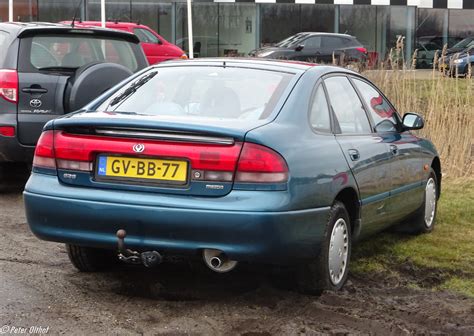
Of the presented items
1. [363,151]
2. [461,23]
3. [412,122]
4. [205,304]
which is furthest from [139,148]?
[461,23]

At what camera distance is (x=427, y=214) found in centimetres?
669

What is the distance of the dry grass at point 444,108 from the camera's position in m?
9.99

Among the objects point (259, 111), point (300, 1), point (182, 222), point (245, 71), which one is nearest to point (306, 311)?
point (182, 222)

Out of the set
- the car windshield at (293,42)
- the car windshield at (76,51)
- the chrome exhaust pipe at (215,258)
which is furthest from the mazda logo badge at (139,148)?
the car windshield at (293,42)

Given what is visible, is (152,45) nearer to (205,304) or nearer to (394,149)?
(394,149)

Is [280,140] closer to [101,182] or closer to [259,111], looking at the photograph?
[259,111]

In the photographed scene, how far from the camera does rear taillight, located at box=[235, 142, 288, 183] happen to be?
13.7 ft

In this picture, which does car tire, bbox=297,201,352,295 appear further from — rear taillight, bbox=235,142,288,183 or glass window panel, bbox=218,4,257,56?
glass window panel, bbox=218,4,257,56

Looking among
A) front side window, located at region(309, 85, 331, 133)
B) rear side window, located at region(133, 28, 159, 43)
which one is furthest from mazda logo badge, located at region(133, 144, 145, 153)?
rear side window, located at region(133, 28, 159, 43)

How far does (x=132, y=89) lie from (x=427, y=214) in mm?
2904

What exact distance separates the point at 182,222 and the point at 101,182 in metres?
0.57

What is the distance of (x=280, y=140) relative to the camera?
4316 millimetres

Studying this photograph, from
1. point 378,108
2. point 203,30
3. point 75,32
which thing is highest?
point 203,30

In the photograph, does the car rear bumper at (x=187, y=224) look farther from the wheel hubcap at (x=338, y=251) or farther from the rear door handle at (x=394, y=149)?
the rear door handle at (x=394, y=149)
